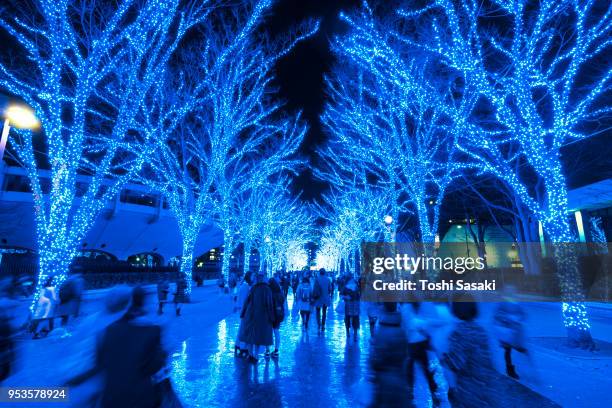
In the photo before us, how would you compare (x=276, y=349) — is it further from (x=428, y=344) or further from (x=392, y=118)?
(x=392, y=118)

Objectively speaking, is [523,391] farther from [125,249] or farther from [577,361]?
[125,249]

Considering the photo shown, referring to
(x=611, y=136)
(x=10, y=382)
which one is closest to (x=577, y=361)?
(x=10, y=382)

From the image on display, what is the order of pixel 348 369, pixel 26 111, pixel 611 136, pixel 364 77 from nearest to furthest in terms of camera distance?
pixel 348 369 → pixel 26 111 → pixel 364 77 → pixel 611 136

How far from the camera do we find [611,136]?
20.0 m

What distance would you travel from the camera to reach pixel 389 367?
3.82 m

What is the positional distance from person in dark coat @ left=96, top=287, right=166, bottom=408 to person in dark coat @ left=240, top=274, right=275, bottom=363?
3549mm

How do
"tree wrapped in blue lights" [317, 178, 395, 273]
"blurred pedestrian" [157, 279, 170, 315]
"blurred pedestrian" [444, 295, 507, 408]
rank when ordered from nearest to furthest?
"blurred pedestrian" [444, 295, 507, 408], "blurred pedestrian" [157, 279, 170, 315], "tree wrapped in blue lights" [317, 178, 395, 273]

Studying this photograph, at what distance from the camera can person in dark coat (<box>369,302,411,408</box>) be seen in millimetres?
3709

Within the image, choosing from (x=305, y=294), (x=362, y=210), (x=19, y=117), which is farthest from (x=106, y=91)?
(x=362, y=210)

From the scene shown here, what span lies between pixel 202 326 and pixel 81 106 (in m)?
7.03

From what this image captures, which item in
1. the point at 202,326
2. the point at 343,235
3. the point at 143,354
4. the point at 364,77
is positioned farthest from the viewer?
the point at 343,235

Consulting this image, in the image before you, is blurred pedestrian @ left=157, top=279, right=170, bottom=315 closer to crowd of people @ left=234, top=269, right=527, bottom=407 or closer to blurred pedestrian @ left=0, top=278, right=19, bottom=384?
crowd of people @ left=234, top=269, right=527, bottom=407

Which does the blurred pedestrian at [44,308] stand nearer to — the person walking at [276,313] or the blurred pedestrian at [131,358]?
the person walking at [276,313]

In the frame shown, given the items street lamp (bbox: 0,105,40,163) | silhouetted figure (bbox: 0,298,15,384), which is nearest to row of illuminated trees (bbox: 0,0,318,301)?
street lamp (bbox: 0,105,40,163)
